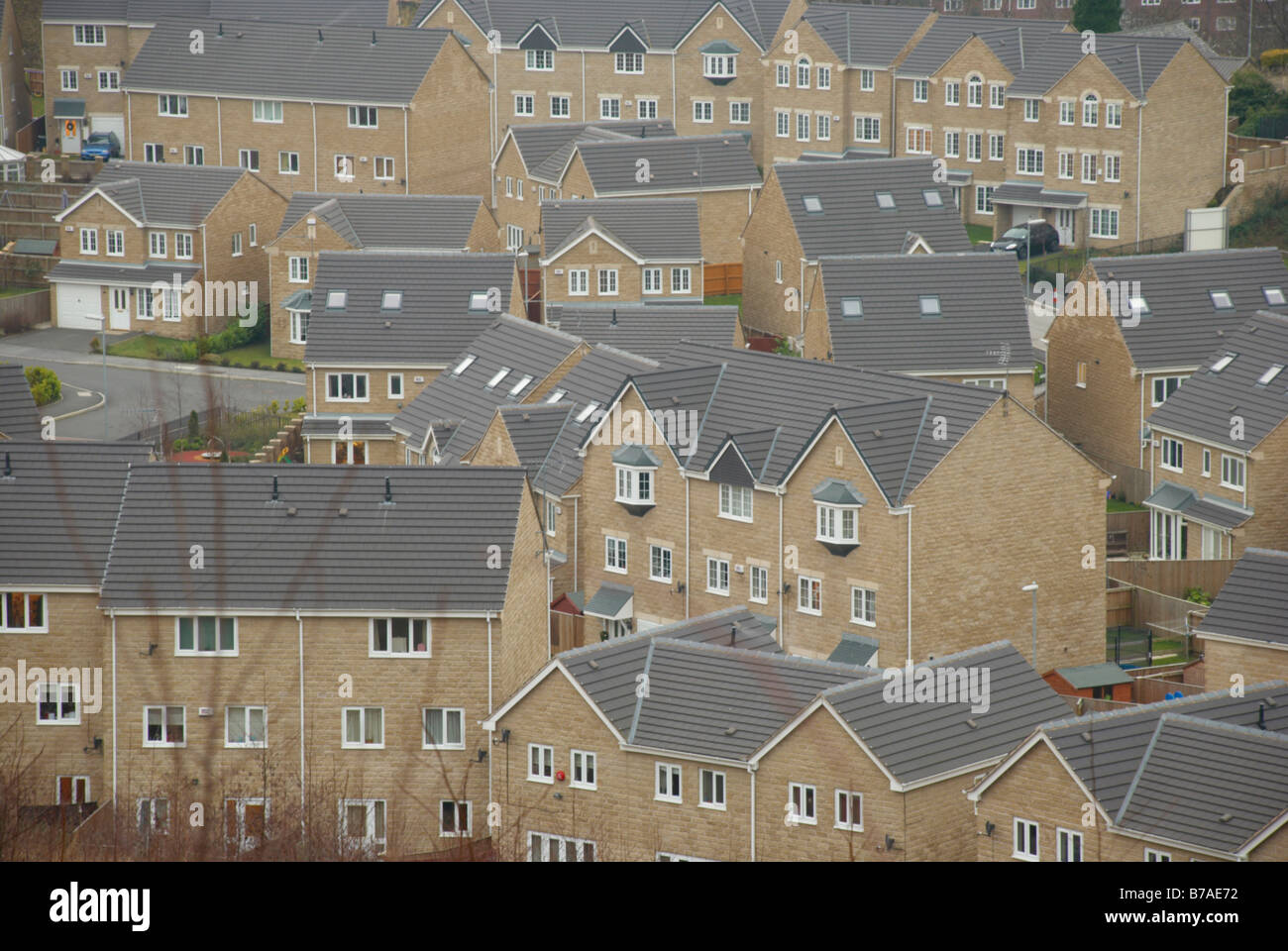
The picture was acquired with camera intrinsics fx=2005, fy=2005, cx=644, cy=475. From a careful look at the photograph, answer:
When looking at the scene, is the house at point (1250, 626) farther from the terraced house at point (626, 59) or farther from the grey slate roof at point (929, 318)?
the terraced house at point (626, 59)

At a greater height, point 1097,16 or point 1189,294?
point 1097,16

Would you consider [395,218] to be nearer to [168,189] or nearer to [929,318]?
[168,189]

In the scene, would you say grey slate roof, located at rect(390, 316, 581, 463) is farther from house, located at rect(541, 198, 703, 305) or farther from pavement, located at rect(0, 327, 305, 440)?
house, located at rect(541, 198, 703, 305)

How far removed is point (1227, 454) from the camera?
2408 inches

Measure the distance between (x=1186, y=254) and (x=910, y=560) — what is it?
24.8 metres

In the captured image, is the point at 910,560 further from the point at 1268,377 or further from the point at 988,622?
the point at 1268,377

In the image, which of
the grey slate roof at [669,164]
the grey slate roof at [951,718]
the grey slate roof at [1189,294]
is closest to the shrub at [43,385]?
the grey slate roof at [669,164]

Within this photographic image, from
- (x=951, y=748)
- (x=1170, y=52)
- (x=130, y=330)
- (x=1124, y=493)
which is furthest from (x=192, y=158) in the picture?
(x=951, y=748)

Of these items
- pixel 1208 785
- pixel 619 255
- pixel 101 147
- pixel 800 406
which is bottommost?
pixel 1208 785

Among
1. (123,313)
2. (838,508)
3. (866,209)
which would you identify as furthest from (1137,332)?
(123,313)

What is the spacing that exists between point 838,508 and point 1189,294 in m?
23.0

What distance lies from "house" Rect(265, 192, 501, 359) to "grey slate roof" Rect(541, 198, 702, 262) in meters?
4.82

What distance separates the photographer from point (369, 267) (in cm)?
7556

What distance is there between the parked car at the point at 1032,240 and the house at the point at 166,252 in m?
33.1
